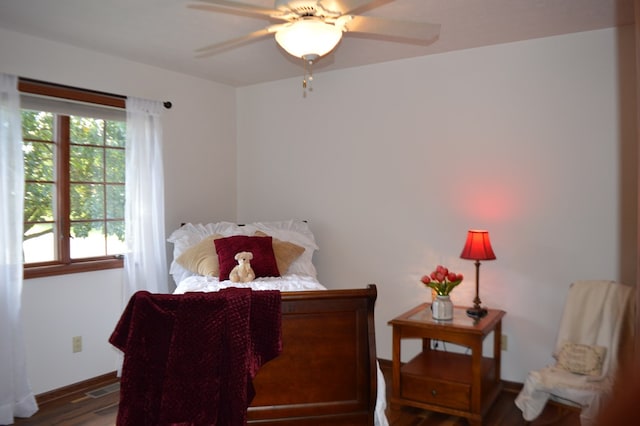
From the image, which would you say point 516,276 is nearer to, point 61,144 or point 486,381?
point 486,381

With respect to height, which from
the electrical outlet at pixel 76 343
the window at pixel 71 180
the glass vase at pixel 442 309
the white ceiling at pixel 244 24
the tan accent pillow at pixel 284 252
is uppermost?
the white ceiling at pixel 244 24

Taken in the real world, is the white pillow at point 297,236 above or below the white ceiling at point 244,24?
below

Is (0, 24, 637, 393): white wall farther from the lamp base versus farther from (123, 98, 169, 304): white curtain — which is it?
the lamp base

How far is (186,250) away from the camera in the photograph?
3.71 m

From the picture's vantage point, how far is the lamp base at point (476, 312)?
3.26 m

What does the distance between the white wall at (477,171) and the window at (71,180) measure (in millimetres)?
1416

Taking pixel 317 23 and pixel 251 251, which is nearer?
pixel 317 23

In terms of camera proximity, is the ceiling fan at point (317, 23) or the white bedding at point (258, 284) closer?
the ceiling fan at point (317, 23)

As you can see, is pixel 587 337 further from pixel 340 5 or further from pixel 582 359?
pixel 340 5

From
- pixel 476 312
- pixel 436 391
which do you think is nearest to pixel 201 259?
pixel 436 391

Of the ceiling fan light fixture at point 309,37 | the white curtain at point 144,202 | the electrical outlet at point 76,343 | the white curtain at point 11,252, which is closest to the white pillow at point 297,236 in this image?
the white curtain at point 144,202

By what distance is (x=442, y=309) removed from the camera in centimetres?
318

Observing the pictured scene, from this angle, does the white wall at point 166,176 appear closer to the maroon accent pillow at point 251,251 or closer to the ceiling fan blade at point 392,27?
the maroon accent pillow at point 251,251

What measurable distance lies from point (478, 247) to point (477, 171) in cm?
65
